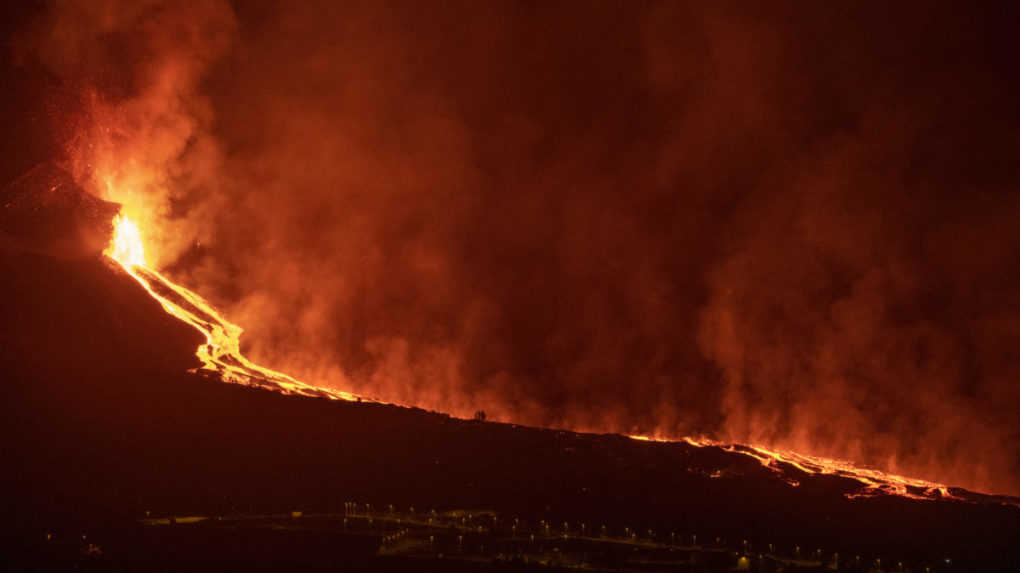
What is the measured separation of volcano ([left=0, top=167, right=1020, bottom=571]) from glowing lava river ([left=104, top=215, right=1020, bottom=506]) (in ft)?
0.49

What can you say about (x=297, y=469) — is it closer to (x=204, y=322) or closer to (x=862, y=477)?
(x=204, y=322)

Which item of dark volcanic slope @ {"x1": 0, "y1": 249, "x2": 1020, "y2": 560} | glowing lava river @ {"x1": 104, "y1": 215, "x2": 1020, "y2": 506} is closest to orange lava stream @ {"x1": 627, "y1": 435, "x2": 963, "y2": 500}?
glowing lava river @ {"x1": 104, "y1": 215, "x2": 1020, "y2": 506}

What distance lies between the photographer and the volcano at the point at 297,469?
59.7ft

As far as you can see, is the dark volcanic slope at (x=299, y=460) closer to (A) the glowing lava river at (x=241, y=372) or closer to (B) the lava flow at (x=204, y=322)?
(A) the glowing lava river at (x=241, y=372)

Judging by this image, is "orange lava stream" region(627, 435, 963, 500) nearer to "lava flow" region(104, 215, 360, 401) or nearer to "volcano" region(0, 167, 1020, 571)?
"volcano" region(0, 167, 1020, 571)

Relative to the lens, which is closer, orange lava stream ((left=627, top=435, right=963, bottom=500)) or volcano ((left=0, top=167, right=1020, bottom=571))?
volcano ((left=0, top=167, right=1020, bottom=571))

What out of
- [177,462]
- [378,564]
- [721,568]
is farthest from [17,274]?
[721,568]

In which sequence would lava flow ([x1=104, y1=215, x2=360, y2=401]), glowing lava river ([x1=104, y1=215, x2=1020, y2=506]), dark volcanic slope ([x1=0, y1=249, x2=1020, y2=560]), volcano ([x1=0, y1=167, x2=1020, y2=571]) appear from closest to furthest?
volcano ([x1=0, y1=167, x2=1020, y2=571]), dark volcanic slope ([x1=0, y1=249, x2=1020, y2=560]), glowing lava river ([x1=104, y1=215, x2=1020, y2=506]), lava flow ([x1=104, y1=215, x2=360, y2=401])

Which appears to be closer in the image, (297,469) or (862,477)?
(297,469)

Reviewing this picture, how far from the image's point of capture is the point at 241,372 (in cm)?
2320

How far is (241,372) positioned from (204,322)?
2.64 metres

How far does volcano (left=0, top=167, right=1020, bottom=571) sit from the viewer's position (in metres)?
18.2

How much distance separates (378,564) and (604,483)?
5914 mm

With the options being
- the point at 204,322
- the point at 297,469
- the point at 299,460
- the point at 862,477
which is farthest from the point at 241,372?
the point at 862,477
